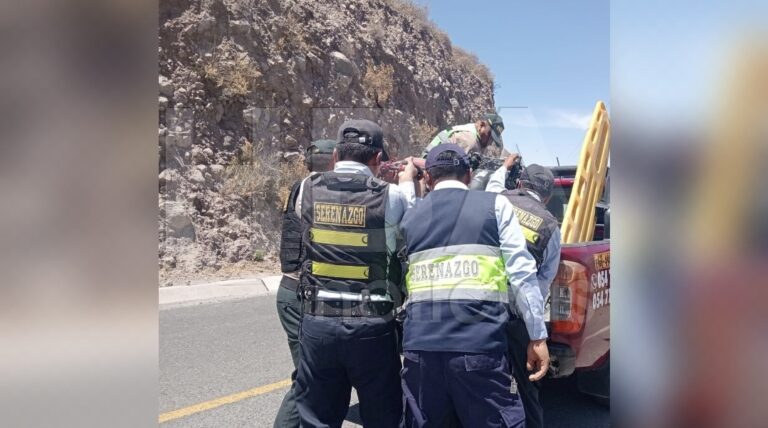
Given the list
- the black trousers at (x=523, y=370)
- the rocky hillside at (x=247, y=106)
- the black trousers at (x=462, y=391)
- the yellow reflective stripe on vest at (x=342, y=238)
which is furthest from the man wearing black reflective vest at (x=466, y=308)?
the rocky hillside at (x=247, y=106)

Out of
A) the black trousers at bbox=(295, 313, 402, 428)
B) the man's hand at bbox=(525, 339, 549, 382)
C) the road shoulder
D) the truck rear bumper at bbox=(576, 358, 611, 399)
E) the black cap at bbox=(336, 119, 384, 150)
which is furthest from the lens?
the road shoulder

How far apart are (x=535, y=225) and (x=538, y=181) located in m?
0.62

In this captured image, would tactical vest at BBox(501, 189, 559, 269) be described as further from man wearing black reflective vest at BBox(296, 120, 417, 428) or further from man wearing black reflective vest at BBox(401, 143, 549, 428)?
man wearing black reflective vest at BBox(296, 120, 417, 428)

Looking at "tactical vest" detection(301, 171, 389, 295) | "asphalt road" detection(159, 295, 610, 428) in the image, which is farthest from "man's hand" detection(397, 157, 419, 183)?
"asphalt road" detection(159, 295, 610, 428)

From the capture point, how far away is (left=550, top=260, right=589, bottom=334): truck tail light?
11.0 ft

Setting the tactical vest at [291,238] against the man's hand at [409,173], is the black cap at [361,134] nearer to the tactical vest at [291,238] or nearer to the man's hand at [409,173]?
the man's hand at [409,173]

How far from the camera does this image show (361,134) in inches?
114

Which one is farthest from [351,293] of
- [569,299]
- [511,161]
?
[511,161]

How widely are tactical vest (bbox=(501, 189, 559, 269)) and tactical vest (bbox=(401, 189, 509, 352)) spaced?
504mm

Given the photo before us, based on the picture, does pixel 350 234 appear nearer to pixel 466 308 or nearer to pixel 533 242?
pixel 466 308
